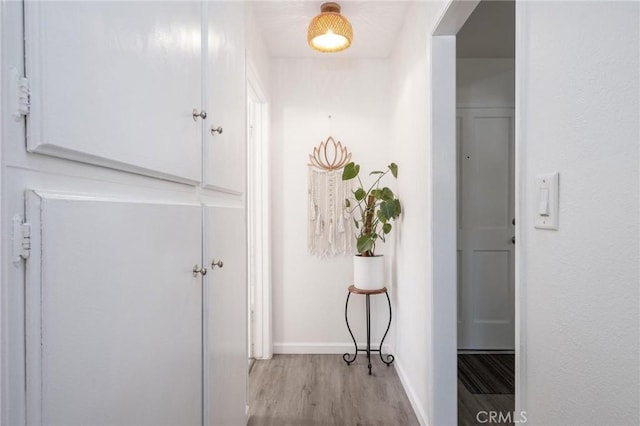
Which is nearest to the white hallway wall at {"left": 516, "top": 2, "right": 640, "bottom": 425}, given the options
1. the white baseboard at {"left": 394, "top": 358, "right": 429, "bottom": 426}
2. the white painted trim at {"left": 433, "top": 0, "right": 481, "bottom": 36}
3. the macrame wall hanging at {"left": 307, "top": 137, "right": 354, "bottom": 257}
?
the white painted trim at {"left": 433, "top": 0, "right": 481, "bottom": 36}

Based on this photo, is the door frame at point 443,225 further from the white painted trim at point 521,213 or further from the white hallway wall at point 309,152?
the white hallway wall at point 309,152

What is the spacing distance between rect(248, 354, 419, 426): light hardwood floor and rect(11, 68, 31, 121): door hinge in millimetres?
2016

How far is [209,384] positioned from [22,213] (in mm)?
906

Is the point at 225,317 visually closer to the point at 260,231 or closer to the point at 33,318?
the point at 33,318

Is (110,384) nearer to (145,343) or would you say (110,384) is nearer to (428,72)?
(145,343)

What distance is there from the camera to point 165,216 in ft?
2.90

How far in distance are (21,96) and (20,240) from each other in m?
0.19

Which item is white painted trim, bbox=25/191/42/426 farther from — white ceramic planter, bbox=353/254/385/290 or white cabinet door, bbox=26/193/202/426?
white ceramic planter, bbox=353/254/385/290

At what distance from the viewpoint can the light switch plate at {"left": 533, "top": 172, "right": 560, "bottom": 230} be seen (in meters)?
0.81

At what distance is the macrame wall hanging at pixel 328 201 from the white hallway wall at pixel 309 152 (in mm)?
65

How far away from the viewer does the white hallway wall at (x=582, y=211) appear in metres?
0.63

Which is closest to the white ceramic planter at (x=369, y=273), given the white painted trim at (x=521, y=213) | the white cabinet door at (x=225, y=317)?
the white cabinet door at (x=225, y=317)

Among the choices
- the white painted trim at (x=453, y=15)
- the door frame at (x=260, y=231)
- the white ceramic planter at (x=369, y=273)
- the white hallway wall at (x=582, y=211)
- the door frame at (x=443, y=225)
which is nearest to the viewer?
the white hallway wall at (x=582, y=211)

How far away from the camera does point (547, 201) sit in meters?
0.84
